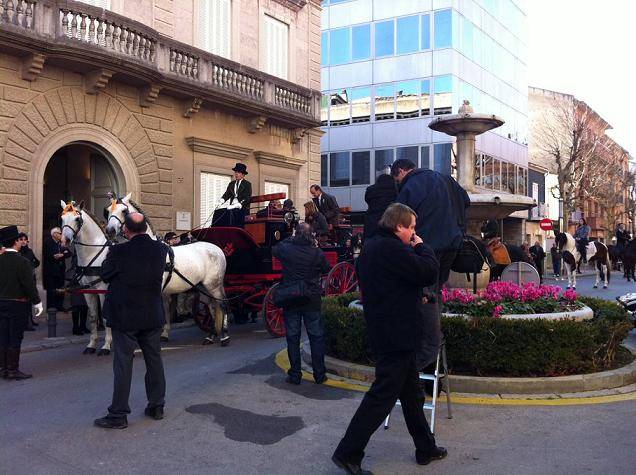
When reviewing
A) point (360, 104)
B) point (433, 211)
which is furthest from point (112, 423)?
point (360, 104)

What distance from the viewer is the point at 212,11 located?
58.7 feet

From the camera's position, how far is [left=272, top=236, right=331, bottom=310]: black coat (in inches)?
288

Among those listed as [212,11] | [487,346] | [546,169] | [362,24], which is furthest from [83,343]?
[546,169]

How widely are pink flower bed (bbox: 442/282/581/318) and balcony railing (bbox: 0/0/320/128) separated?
990cm

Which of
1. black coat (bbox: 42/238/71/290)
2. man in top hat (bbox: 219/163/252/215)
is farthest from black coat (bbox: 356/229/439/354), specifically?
black coat (bbox: 42/238/71/290)

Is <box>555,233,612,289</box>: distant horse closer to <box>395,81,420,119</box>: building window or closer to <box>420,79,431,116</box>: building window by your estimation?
<box>420,79,431,116</box>: building window

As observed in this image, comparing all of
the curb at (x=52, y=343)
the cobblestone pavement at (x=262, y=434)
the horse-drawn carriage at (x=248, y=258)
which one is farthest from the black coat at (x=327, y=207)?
the cobblestone pavement at (x=262, y=434)

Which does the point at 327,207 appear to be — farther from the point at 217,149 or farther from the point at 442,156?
the point at 442,156

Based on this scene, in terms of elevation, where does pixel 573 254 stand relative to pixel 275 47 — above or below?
below

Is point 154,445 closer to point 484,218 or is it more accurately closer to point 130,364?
point 130,364

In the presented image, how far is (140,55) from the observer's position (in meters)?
14.9

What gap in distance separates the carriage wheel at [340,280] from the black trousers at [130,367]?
639 cm

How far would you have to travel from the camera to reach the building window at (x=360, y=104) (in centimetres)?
3300

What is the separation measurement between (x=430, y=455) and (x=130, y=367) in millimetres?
2780
